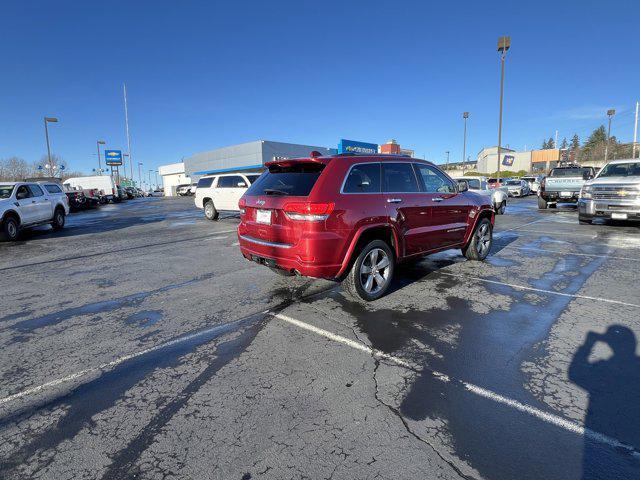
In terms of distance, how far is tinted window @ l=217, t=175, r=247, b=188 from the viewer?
14688 mm

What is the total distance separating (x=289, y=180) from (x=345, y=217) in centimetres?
94

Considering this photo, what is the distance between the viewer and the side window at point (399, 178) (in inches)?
194

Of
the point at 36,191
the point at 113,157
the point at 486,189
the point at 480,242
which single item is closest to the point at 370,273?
the point at 480,242

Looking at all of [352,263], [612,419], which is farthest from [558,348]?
[352,263]

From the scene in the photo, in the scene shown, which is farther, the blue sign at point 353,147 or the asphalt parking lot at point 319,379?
the blue sign at point 353,147

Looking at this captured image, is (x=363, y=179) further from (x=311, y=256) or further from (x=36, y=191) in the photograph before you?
(x=36, y=191)

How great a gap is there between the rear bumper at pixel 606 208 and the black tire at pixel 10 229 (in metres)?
17.4

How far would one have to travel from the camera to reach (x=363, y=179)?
4582 millimetres

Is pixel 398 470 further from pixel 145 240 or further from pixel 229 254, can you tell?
pixel 145 240

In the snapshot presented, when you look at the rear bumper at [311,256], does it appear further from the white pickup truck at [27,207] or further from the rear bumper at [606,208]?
the white pickup truck at [27,207]

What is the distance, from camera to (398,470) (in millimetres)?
2016

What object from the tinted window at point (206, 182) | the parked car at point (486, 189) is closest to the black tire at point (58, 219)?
the tinted window at point (206, 182)

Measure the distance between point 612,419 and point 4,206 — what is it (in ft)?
45.7

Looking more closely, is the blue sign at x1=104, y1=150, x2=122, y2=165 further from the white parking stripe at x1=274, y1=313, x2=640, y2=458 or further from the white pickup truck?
the white parking stripe at x1=274, y1=313, x2=640, y2=458
